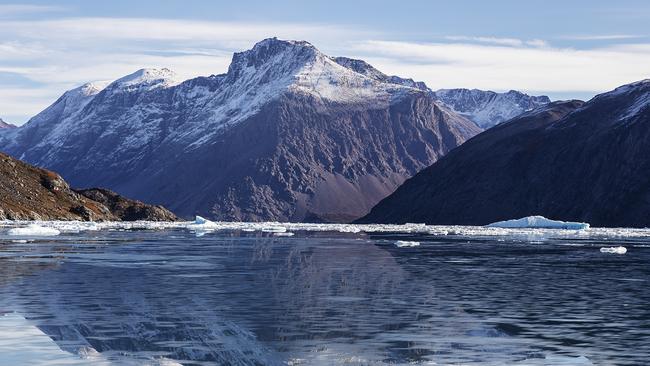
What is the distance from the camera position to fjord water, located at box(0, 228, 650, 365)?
3212cm

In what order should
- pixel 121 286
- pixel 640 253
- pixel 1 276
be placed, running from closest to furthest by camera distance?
1. pixel 121 286
2. pixel 1 276
3. pixel 640 253

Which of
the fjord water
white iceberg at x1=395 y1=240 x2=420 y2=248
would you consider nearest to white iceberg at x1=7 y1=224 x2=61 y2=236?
white iceberg at x1=395 y1=240 x2=420 y2=248

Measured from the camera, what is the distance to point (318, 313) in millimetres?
43000

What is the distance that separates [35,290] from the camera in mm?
50500

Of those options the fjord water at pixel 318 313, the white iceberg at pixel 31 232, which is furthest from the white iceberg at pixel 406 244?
the white iceberg at pixel 31 232

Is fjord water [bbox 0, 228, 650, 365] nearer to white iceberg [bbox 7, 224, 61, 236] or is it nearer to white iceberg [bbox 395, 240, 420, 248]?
white iceberg [bbox 395, 240, 420, 248]

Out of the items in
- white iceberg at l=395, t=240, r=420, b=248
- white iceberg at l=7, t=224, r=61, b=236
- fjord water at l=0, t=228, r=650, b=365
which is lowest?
white iceberg at l=7, t=224, r=61, b=236

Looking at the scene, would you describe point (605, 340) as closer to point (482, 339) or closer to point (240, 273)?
point (482, 339)

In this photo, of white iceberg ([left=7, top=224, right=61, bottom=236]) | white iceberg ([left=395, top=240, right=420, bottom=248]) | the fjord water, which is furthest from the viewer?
white iceberg ([left=7, top=224, right=61, bottom=236])

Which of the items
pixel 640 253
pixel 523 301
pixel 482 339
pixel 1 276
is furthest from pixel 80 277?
pixel 640 253

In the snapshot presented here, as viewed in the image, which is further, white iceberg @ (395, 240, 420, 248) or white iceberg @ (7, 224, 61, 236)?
white iceberg @ (7, 224, 61, 236)

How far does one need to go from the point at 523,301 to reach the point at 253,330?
17.7m

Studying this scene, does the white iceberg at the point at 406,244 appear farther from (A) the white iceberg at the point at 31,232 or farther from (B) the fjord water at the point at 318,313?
(A) the white iceberg at the point at 31,232

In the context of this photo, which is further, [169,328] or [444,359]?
[169,328]
